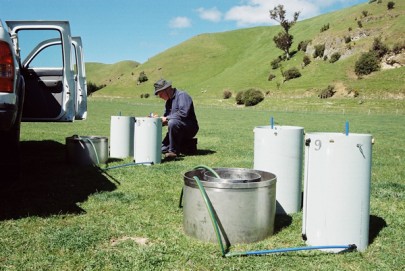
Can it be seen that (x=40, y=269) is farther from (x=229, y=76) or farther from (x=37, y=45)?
(x=229, y=76)

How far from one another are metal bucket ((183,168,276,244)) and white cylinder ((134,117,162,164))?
3.88 m

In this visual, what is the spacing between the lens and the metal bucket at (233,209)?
3.56 metres

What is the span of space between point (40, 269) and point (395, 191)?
17.0 feet

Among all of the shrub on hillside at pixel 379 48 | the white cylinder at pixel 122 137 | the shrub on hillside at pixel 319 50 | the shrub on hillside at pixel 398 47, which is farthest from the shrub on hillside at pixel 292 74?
the white cylinder at pixel 122 137

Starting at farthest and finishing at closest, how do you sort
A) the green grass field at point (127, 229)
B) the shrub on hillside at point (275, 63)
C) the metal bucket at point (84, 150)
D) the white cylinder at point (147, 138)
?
the shrub on hillside at point (275, 63) < the white cylinder at point (147, 138) < the metal bucket at point (84, 150) < the green grass field at point (127, 229)

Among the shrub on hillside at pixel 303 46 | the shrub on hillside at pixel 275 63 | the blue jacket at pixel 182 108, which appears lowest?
the blue jacket at pixel 182 108

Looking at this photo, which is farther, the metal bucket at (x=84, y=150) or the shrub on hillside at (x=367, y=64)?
the shrub on hillside at (x=367, y=64)

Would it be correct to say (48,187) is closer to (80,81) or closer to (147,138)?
(147,138)

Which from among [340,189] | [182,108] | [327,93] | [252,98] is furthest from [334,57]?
[340,189]

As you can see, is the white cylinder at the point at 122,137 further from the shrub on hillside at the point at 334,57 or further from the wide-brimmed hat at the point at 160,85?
the shrub on hillside at the point at 334,57

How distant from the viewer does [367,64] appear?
63.3 m

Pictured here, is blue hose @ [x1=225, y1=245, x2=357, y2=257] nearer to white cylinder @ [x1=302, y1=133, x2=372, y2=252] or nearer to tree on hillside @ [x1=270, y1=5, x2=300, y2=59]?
white cylinder @ [x1=302, y1=133, x2=372, y2=252]

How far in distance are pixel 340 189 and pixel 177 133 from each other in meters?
5.47

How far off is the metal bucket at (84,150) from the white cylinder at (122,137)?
3.07 feet
